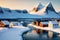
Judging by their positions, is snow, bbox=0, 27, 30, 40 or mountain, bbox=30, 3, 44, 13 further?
mountain, bbox=30, 3, 44, 13

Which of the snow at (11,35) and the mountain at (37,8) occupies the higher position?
the mountain at (37,8)

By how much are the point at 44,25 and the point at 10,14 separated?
11.1 metres

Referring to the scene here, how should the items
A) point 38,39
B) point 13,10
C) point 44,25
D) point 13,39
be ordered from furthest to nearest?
point 13,10
point 44,25
point 38,39
point 13,39

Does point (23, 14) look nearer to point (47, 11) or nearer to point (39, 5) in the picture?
point (47, 11)

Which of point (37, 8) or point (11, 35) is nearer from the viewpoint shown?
point (11, 35)

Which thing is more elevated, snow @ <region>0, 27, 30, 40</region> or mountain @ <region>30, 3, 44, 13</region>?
mountain @ <region>30, 3, 44, 13</region>

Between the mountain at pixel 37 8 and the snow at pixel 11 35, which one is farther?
the mountain at pixel 37 8

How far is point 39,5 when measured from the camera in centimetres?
3978

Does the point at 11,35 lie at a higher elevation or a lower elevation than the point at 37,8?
lower

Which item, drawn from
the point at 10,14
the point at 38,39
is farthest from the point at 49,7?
the point at 38,39

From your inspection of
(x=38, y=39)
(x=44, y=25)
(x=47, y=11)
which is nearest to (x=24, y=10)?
(x=47, y=11)

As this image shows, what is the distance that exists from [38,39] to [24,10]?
63.4 feet

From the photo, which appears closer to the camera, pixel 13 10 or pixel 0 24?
pixel 0 24

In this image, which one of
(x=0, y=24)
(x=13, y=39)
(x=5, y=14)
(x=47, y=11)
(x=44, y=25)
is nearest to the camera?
(x=13, y=39)
